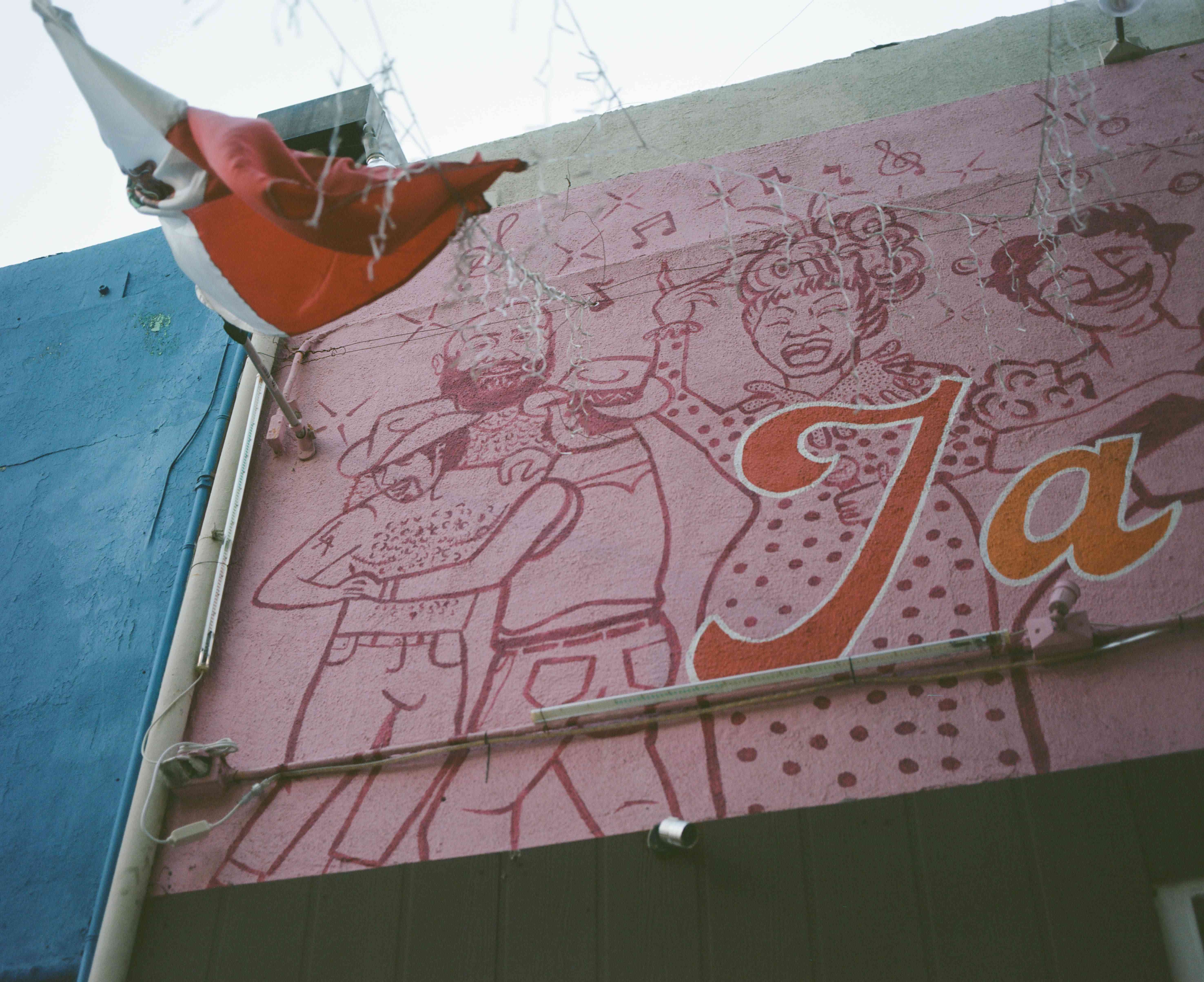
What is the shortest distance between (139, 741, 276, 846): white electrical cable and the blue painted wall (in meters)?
0.23

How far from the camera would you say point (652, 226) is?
3.59 metres

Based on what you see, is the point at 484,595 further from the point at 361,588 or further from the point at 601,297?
the point at 601,297

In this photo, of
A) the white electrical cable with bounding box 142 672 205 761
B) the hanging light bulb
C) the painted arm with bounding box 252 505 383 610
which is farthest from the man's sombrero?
the hanging light bulb

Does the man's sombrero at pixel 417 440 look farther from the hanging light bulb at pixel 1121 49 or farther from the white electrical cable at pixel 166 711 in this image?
the hanging light bulb at pixel 1121 49

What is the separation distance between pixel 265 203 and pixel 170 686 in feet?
4.81

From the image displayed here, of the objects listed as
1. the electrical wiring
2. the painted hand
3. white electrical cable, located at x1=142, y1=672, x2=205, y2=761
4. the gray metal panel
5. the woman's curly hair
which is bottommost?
the electrical wiring

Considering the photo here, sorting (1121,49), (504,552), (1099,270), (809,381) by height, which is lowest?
(504,552)

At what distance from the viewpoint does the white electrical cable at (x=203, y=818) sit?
249 centimetres

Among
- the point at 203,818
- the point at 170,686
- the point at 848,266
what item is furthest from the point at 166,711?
the point at 848,266

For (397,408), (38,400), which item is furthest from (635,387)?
(38,400)

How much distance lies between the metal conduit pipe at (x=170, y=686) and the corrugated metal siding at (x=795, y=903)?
0.11 meters

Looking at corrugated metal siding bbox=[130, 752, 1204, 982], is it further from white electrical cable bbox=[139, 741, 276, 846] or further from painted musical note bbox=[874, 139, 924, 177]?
painted musical note bbox=[874, 139, 924, 177]

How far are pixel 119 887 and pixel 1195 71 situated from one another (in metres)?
4.02

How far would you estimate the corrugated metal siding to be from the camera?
1.87m
